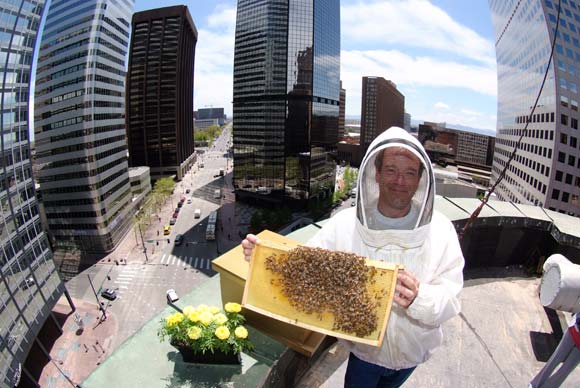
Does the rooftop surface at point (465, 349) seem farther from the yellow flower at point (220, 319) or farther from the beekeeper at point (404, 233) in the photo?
the beekeeper at point (404, 233)

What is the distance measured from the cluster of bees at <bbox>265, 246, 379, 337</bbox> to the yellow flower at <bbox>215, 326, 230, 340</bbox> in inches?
47.8

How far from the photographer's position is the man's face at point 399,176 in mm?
2949

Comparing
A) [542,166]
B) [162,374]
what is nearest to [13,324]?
[162,374]

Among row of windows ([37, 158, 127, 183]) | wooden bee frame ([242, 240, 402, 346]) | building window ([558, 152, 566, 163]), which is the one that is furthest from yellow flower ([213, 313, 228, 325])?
building window ([558, 152, 566, 163])

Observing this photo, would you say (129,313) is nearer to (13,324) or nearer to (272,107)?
(13,324)

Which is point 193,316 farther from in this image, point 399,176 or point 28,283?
point 28,283

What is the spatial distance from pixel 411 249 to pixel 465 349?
547 centimetres

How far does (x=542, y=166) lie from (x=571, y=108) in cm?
717

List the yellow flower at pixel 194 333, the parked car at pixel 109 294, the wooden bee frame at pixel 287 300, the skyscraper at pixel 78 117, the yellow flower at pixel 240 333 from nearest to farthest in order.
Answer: the wooden bee frame at pixel 287 300, the yellow flower at pixel 194 333, the yellow flower at pixel 240 333, the parked car at pixel 109 294, the skyscraper at pixel 78 117

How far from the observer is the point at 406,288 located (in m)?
2.52

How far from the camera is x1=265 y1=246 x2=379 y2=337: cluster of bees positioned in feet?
8.36

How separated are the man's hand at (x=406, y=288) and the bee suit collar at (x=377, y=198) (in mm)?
507

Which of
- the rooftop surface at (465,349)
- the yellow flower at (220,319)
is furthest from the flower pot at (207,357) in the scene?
the yellow flower at (220,319)

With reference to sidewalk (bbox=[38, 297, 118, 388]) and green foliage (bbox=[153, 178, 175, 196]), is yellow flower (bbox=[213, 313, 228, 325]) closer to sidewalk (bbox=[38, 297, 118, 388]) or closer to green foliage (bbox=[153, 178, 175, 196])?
sidewalk (bbox=[38, 297, 118, 388])
